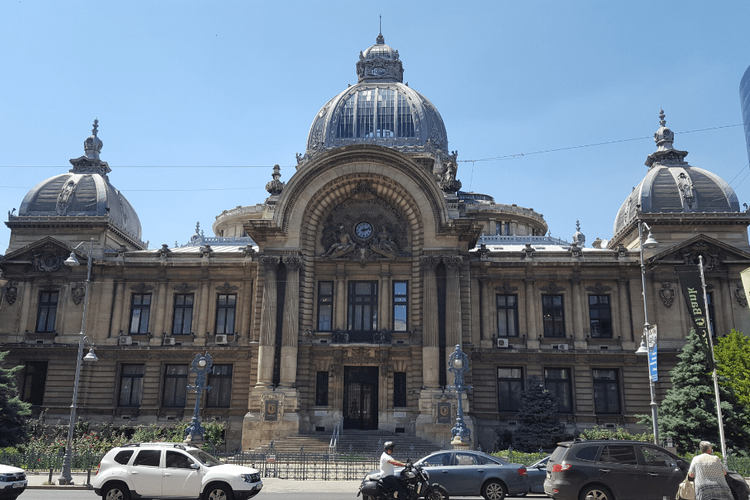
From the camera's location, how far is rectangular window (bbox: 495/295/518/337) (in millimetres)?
41969

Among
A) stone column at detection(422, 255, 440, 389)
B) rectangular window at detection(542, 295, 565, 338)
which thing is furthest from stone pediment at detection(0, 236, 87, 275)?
rectangular window at detection(542, 295, 565, 338)

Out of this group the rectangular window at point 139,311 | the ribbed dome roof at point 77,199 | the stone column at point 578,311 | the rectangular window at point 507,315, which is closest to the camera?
the stone column at point 578,311

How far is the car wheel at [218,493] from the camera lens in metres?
16.7

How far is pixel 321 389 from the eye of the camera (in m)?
39.5

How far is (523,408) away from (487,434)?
3.27m

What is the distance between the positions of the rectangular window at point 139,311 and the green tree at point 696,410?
32680mm

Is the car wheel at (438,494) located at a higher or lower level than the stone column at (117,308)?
lower

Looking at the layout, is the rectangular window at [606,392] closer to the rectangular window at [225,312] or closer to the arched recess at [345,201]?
the arched recess at [345,201]

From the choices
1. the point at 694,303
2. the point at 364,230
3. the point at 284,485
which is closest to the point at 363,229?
the point at 364,230

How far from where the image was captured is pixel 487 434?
3984 cm

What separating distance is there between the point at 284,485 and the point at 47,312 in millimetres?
27523

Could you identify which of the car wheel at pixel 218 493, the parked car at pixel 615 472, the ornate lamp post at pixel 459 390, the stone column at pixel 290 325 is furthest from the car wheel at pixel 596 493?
the stone column at pixel 290 325

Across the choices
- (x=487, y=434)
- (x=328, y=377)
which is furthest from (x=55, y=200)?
(x=487, y=434)

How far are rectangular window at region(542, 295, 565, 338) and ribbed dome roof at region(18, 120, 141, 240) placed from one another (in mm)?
30652
